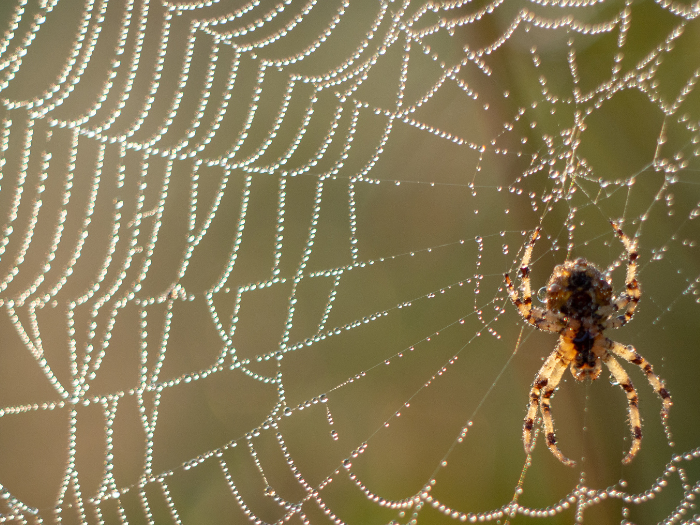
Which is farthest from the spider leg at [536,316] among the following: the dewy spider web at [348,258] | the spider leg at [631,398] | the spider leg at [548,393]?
the dewy spider web at [348,258]

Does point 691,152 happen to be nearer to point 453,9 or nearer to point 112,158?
point 453,9

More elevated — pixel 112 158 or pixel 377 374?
pixel 112 158

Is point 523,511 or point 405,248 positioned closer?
point 523,511

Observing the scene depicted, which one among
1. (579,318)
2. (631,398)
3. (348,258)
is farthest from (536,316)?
(348,258)

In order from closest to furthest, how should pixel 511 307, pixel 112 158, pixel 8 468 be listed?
pixel 112 158, pixel 8 468, pixel 511 307

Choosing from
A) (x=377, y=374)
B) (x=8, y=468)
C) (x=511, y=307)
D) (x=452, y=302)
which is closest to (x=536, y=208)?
(x=511, y=307)

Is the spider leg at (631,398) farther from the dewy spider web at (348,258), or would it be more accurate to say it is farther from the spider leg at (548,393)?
the dewy spider web at (348,258)

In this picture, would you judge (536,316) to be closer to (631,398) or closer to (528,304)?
(528,304)

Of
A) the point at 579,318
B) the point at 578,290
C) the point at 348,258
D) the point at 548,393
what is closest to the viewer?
the point at 578,290
